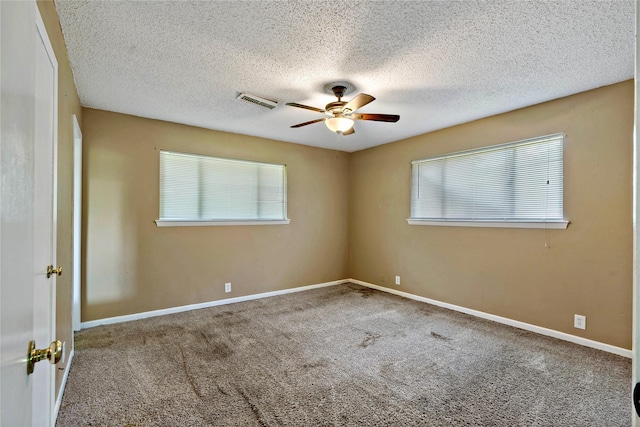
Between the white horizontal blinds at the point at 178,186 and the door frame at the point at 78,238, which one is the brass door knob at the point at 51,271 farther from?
the white horizontal blinds at the point at 178,186

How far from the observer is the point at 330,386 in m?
2.26

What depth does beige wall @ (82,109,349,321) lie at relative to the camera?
3.46m

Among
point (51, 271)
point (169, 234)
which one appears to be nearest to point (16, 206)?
point (51, 271)

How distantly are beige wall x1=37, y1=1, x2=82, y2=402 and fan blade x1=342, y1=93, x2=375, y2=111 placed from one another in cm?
197

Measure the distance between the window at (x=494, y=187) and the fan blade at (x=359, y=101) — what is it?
1.98 metres

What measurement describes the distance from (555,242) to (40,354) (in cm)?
389

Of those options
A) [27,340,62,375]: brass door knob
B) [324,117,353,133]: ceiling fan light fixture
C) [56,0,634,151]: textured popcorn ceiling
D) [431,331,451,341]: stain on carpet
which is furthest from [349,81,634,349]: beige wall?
[27,340,62,375]: brass door knob

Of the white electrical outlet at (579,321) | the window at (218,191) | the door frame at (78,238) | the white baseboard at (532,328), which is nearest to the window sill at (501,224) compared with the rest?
the white electrical outlet at (579,321)

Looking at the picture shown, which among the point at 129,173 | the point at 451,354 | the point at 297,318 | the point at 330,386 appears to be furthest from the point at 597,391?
the point at 129,173

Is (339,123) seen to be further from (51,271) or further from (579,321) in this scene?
(579,321)

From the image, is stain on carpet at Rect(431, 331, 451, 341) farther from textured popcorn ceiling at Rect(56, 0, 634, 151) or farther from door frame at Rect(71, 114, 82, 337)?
door frame at Rect(71, 114, 82, 337)

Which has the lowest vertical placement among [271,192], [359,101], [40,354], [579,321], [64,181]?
[579,321]

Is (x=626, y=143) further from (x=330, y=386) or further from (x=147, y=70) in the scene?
(x=147, y=70)

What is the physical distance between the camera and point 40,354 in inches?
30.0
